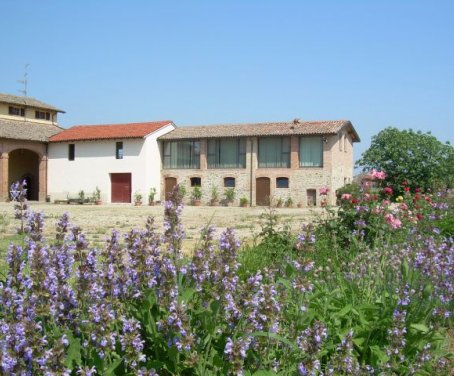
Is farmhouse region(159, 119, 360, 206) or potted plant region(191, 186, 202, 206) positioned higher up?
farmhouse region(159, 119, 360, 206)

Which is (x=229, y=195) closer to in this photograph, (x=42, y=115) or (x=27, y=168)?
(x=27, y=168)

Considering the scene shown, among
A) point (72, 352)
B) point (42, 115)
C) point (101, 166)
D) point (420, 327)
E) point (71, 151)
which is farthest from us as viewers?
point (42, 115)

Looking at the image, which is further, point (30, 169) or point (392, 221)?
point (30, 169)

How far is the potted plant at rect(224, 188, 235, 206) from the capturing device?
36.6 meters

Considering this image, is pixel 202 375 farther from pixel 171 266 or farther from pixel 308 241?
pixel 308 241

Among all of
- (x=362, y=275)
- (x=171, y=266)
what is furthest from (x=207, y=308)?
(x=362, y=275)

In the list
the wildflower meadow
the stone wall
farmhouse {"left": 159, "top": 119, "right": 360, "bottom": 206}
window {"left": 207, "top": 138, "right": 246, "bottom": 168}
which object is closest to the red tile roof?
farmhouse {"left": 159, "top": 119, "right": 360, "bottom": 206}

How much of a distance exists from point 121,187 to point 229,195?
8458mm

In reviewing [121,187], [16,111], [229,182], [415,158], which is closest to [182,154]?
[229,182]

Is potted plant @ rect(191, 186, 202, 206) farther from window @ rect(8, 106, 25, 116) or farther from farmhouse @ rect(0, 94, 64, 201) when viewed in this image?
window @ rect(8, 106, 25, 116)

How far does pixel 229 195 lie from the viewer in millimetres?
36531

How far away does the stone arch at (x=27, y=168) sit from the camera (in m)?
42.2

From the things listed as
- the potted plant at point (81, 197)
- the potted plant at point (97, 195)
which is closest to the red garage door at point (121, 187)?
the potted plant at point (97, 195)

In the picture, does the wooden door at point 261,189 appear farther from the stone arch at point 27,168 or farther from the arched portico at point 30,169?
the stone arch at point 27,168
